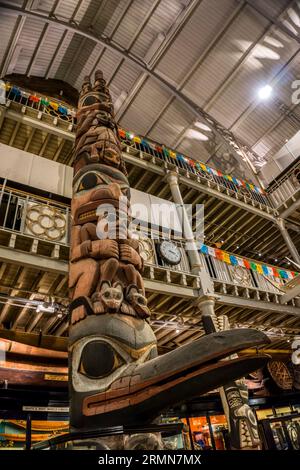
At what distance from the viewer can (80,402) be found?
2477 millimetres

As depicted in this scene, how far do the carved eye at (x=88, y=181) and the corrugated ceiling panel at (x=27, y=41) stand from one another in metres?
13.1

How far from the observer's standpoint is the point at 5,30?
44.6ft

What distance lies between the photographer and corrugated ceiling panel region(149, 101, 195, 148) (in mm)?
17827

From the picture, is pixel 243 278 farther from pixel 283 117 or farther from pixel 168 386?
pixel 283 117

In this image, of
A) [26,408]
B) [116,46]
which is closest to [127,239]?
[26,408]

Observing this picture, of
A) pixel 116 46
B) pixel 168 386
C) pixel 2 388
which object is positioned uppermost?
pixel 116 46

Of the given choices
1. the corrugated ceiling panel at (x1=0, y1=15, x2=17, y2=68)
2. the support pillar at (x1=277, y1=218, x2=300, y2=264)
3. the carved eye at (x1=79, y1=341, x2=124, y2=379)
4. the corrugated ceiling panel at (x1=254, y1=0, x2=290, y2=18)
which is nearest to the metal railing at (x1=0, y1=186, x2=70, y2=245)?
the carved eye at (x1=79, y1=341, x2=124, y2=379)

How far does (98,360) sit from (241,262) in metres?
8.84

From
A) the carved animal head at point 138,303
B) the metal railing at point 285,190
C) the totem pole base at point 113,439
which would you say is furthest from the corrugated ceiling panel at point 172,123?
the totem pole base at point 113,439

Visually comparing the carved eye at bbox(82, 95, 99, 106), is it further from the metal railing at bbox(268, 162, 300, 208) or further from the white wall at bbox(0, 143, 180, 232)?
the metal railing at bbox(268, 162, 300, 208)

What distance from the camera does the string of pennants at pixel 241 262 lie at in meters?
10.1

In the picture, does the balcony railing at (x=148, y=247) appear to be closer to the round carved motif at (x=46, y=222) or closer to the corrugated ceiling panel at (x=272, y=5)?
the round carved motif at (x=46, y=222)

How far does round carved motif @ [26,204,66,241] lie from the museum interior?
42 mm

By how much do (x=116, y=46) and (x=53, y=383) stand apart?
51.4 feet
